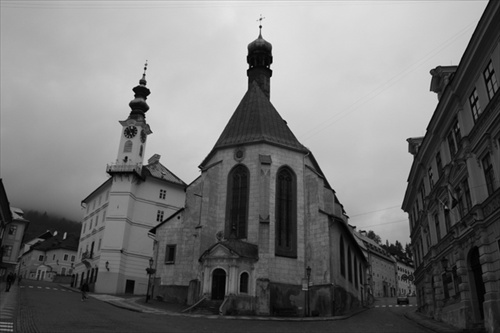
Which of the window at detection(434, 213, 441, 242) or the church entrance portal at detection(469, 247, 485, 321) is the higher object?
the window at detection(434, 213, 441, 242)

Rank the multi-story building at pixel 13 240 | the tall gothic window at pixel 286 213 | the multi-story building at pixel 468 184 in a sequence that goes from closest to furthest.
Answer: the multi-story building at pixel 468 184
the tall gothic window at pixel 286 213
the multi-story building at pixel 13 240

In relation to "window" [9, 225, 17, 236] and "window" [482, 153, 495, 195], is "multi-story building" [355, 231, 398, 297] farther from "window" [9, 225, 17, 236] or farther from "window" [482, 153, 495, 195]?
"window" [482, 153, 495, 195]

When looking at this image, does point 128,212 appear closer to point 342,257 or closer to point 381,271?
point 342,257

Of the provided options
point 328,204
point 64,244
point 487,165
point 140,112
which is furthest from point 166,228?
point 64,244

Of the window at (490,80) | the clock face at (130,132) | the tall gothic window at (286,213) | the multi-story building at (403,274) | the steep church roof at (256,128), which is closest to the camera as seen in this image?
the window at (490,80)

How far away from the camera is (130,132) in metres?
51.2

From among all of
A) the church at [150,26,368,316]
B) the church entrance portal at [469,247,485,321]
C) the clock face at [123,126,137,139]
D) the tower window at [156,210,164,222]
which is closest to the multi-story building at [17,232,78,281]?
the tower window at [156,210,164,222]

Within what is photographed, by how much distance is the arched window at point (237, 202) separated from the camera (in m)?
32.2

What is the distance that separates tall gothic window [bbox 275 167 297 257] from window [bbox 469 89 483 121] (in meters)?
16.8

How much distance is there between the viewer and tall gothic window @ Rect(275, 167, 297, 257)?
31.3 metres

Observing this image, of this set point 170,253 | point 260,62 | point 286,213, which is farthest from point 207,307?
point 260,62

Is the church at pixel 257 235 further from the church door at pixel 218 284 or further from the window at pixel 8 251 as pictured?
the window at pixel 8 251

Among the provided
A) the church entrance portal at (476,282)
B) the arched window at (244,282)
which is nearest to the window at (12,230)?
the arched window at (244,282)

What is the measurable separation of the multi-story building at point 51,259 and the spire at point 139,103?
40.7m
